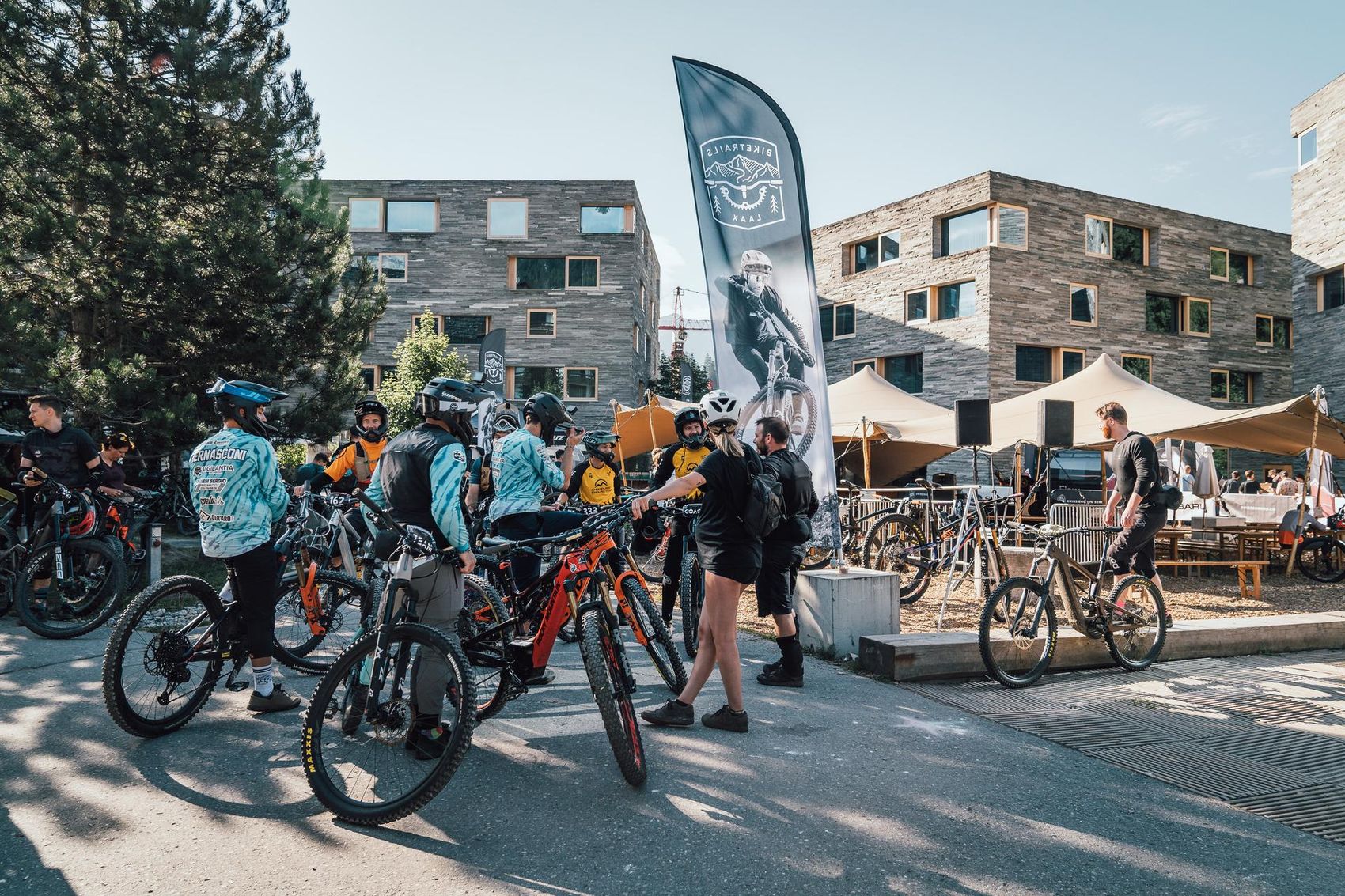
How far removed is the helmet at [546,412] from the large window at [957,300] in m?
26.1

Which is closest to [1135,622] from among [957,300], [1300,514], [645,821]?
[645,821]

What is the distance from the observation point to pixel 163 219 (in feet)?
39.2

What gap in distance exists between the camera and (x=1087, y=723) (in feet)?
17.5

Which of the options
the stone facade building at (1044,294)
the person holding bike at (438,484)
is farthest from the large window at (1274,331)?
the person holding bike at (438,484)

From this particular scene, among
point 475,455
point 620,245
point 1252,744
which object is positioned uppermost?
point 620,245

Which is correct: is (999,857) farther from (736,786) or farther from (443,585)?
(443,585)

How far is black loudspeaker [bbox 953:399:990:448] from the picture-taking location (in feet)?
35.8

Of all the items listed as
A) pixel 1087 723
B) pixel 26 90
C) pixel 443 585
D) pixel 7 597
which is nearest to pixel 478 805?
pixel 443 585

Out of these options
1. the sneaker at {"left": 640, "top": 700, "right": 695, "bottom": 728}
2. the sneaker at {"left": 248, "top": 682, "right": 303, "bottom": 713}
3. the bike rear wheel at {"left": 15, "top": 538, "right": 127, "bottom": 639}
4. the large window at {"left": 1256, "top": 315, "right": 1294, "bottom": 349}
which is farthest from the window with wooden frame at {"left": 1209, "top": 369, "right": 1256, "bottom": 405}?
the sneaker at {"left": 248, "top": 682, "right": 303, "bottom": 713}

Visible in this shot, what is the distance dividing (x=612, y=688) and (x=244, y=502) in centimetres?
235

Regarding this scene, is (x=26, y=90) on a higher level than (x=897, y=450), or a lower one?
higher

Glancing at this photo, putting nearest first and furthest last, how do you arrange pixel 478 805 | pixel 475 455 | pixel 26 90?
pixel 478 805 → pixel 475 455 → pixel 26 90

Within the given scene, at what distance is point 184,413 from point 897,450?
1519cm

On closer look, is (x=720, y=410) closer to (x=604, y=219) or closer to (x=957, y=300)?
(x=957, y=300)
